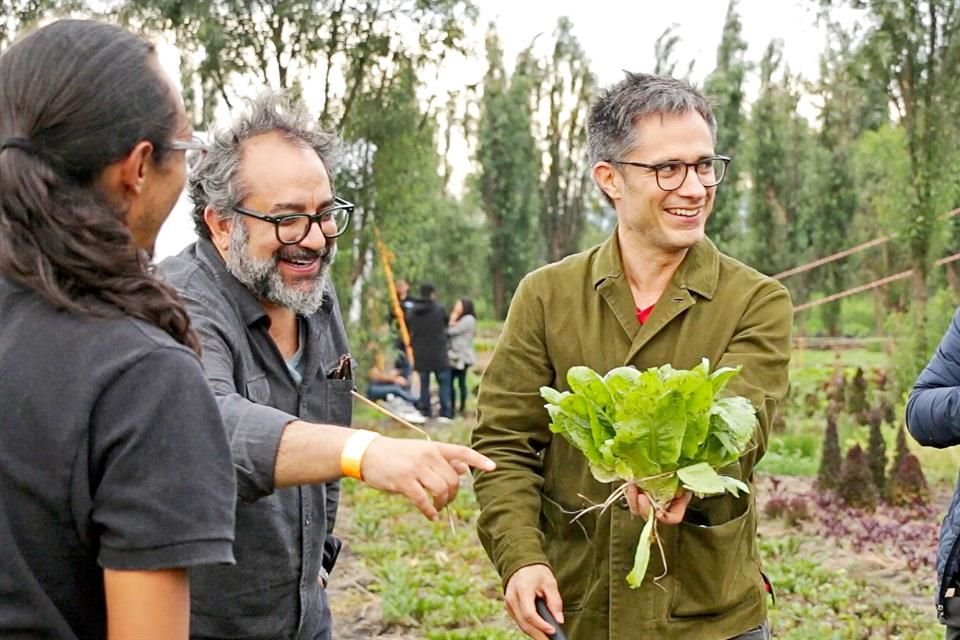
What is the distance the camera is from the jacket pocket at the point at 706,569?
3107 millimetres

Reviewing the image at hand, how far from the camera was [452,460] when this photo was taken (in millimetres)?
2354

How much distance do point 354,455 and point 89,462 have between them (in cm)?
66

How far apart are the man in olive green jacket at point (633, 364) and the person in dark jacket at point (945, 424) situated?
24.9 inches

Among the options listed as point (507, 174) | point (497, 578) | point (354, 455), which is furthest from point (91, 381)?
point (507, 174)

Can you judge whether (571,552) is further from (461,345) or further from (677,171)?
(461,345)

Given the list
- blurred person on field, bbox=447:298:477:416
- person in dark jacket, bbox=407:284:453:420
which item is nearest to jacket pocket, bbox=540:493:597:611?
person in dark jacket, bbox=407:284:453:420

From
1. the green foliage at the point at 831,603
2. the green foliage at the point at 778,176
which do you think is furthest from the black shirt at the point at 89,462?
the green foliage at the point at 778,176

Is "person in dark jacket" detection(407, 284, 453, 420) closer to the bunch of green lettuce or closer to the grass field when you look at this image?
the grass field

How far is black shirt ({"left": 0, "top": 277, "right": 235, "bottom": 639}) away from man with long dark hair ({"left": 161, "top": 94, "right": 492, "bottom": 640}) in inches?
36.6

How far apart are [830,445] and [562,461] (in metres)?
A: 7.05

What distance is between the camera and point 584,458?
3.31 meters

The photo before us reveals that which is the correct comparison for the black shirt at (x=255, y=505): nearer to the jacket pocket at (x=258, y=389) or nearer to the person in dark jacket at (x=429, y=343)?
the jacket pocket at (x=258, y=389)

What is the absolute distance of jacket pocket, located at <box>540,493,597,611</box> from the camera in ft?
10.7

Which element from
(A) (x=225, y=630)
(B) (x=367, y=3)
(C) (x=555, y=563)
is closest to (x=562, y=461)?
(C) (x=555, y=563)
